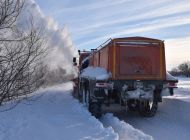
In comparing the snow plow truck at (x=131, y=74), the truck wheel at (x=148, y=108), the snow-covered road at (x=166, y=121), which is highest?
the snow plow truck at (x=131, y=74)

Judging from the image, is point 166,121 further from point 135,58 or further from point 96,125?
point 96,125

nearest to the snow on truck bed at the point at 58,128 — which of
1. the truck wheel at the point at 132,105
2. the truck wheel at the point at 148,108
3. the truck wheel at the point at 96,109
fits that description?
the truck wheel at the point at 96,109

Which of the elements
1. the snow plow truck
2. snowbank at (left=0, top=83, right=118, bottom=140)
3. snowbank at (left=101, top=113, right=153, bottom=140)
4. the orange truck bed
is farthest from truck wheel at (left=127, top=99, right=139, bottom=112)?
snowbank at (left=0, top=83, right=118, bottom=140)

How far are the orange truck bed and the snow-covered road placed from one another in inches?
59.9

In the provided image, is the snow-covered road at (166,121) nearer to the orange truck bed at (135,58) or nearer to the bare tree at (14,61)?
the orange truck bed at (135,58)

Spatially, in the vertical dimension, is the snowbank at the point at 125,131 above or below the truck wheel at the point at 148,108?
below

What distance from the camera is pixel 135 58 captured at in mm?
14148

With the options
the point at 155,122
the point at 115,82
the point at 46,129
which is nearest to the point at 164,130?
the point at 155,122

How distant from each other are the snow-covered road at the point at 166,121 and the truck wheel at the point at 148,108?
22 centimetres

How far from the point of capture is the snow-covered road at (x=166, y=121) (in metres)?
11.6

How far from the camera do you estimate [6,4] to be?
6.20m

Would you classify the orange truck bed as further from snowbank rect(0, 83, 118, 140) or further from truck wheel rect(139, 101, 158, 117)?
snowbank rect(0, 83, 118, 140)

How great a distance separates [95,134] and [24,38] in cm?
387

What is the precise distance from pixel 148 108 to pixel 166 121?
1.24 m
